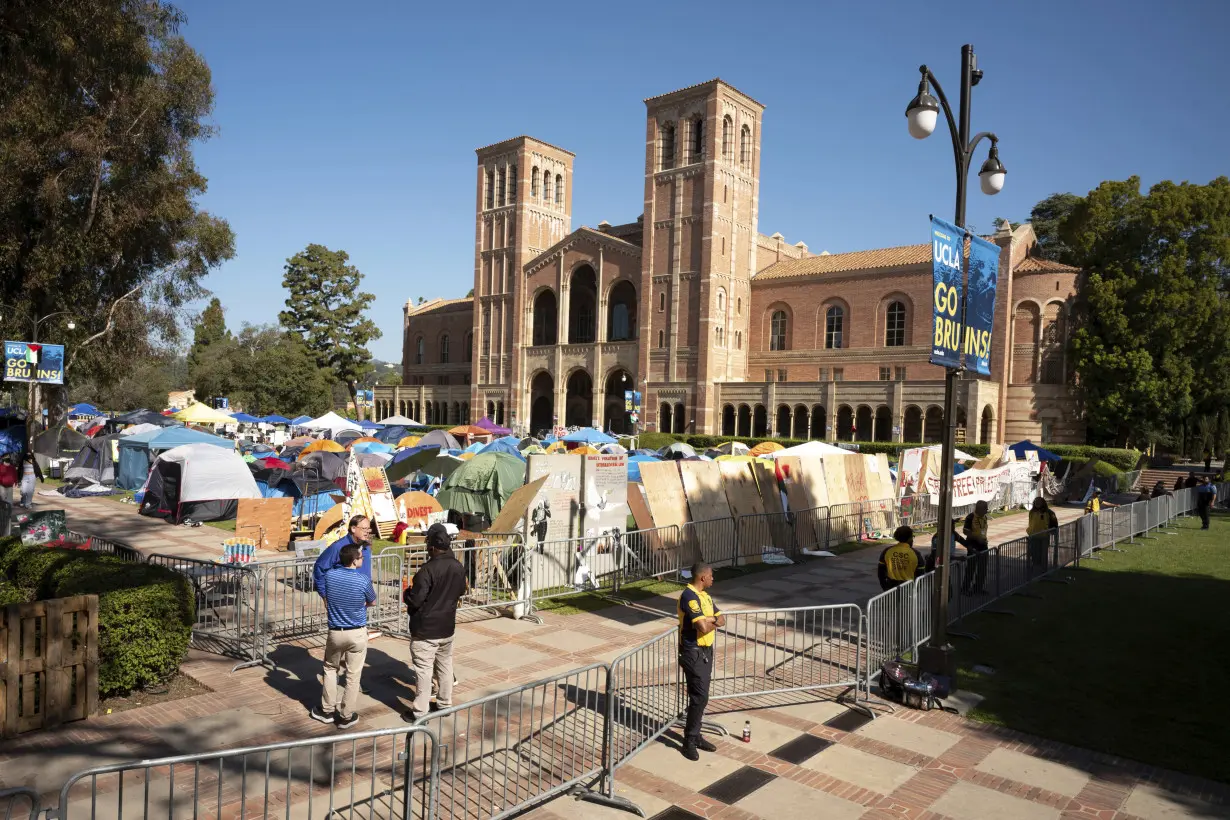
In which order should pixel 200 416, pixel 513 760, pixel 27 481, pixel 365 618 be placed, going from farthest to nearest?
pixel 200 416 → pixel 27 481 → pixel 365 618 → pixel 513 760

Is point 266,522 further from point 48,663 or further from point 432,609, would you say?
point 432,609

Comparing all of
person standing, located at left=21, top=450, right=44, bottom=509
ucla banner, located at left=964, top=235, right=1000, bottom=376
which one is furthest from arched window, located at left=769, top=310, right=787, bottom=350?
ucla banner, located at left=964, top=235, right=1000, bottom=376

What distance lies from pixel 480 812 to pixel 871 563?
1238 cm

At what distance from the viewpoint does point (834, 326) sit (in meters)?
50.0

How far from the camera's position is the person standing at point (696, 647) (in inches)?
249

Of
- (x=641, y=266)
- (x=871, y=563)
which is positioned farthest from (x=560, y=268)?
(x=871, y=563)

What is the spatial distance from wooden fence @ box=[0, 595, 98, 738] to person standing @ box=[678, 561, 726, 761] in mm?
5290

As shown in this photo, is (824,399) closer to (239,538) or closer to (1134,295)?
(1134,295)

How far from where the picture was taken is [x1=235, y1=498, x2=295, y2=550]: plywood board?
51.3 feet

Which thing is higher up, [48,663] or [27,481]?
[27,481]

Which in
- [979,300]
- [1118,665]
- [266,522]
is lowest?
[1118,665]

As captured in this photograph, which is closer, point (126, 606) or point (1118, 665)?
point (126, 606)

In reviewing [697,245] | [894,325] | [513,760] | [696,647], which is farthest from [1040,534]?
[697,245]

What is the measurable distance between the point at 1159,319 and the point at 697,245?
84.1 feet
